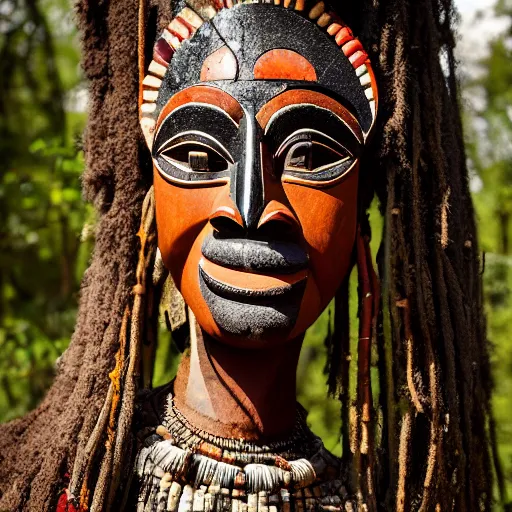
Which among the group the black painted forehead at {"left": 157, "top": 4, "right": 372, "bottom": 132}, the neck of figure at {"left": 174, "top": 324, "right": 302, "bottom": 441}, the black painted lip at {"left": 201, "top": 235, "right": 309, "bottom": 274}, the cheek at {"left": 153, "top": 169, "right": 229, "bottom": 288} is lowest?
the neck of figure at {"left": 174, "top": 324, "right": 302, "bottom": 441}

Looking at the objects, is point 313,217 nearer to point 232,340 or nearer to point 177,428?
point 232,340

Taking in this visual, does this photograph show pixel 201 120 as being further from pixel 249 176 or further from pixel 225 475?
pixel 225 475

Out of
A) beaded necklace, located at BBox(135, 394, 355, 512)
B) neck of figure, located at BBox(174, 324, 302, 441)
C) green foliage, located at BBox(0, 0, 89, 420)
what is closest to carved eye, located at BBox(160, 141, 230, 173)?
neck of figure, located at BBox(174, 324, 302, 441)

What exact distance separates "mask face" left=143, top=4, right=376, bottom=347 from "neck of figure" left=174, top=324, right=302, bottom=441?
0.10 m

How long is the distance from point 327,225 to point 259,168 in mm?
195

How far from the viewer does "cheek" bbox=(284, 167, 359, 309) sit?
146cm

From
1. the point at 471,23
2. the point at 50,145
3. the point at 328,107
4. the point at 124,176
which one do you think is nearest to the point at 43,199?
the point at 50,145

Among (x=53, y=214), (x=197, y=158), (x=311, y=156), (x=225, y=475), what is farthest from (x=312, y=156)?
(x=53, y=214)

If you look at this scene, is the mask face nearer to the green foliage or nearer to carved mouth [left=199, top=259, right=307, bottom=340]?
carved mouth [left=199, top=259, right=307, bottom=340]

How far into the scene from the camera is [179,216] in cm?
150

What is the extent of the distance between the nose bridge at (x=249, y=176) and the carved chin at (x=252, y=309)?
14 centimetres

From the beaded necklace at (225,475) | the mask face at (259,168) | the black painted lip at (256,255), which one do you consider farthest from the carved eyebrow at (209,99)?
the beaded necklace at (225,475)

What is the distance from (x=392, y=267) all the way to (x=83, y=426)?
31.1 inches

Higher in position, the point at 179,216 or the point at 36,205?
the point at 36,205
